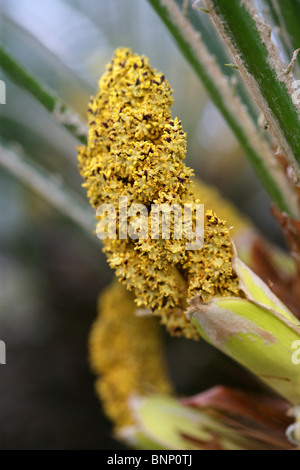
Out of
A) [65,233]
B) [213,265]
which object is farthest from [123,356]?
[65,233]

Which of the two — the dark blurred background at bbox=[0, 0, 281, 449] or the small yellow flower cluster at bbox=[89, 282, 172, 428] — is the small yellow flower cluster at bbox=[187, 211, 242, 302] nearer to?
the small yellow flower cluster at bbox=[89, 282, 172, 428]

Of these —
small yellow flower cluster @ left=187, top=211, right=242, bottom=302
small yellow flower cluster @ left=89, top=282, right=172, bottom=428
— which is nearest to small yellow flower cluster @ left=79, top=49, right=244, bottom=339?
small yellow flower cluster @ left=187, top=211, right=242, bottom=302

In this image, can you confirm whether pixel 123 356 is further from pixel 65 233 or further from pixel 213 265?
pixel 65 233

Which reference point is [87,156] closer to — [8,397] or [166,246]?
[166,246]

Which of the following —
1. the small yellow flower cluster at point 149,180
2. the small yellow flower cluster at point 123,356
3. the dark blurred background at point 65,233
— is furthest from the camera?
the dark blurred background at point 65,233

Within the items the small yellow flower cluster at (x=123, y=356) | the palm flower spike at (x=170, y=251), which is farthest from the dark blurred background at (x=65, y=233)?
the palm flower spike at (x=170, y=251)

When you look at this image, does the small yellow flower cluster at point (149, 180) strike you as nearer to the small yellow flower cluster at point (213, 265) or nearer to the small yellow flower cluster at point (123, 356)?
the small yellow flower cluster at point (213, 265)

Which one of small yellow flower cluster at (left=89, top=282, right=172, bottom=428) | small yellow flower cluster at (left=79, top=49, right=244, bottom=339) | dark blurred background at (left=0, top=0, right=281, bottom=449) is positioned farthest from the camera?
dark blurred background at (left=0, top=0, right=281, bottom=449)
